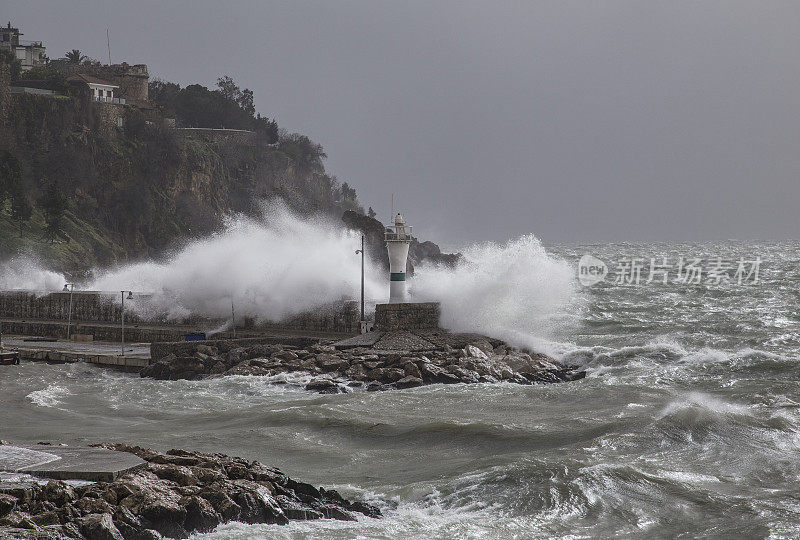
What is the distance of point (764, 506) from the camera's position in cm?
833

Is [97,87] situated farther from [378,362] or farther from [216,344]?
[378,362]

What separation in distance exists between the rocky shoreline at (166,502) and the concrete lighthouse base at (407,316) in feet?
33.6

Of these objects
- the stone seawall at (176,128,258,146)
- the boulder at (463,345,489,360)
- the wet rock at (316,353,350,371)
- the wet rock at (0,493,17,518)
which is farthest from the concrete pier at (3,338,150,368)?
the stone seawall at (176,128,258,146)

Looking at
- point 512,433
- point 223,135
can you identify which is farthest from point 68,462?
point 223,135

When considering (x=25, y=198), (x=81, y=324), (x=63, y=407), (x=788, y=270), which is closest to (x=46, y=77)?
(x=25, y=198)

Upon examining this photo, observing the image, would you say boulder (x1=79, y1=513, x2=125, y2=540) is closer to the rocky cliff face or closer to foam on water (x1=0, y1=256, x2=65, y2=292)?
foam on water (x1=0, y1=256, x2=65, y2=292)

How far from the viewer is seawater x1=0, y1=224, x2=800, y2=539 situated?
811cm

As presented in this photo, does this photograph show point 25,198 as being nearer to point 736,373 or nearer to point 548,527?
point 736,373

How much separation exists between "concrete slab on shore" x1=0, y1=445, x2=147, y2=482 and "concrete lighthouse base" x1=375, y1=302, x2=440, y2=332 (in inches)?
418

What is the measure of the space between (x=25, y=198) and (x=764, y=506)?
40.9 m

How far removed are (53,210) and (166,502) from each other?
38449 mm

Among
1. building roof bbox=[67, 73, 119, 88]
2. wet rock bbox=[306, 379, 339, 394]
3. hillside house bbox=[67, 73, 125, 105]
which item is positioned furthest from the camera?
building roof bbox=[67, 73, 119, 88]

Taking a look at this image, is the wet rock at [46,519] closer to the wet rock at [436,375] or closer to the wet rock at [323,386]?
the wet rock at [323,386]

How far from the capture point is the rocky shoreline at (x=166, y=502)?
6395 millimetres
